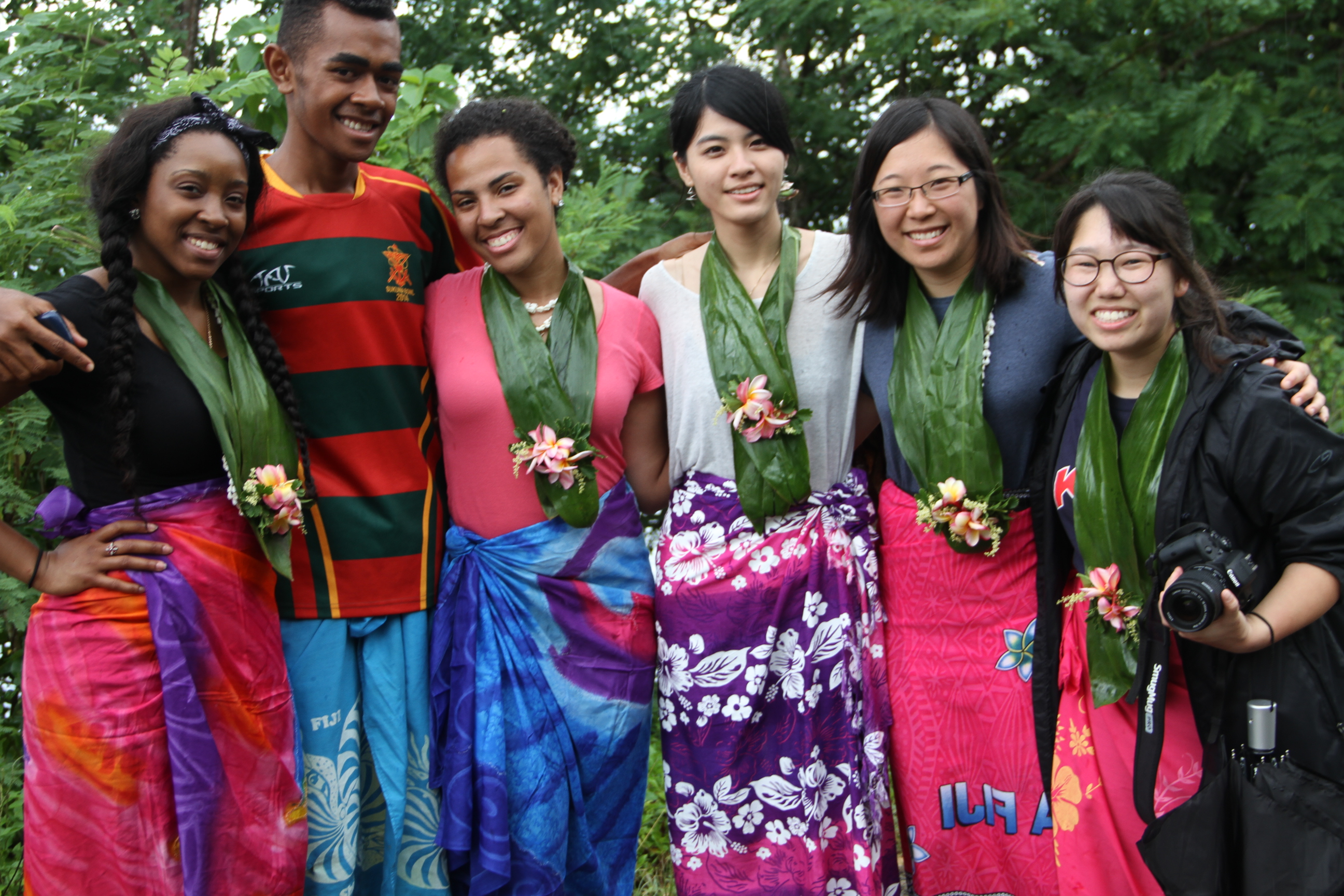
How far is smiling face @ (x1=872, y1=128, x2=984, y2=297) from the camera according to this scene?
8.53ft

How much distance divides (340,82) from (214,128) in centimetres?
44

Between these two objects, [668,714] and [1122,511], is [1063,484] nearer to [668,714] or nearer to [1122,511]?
[1122,511]

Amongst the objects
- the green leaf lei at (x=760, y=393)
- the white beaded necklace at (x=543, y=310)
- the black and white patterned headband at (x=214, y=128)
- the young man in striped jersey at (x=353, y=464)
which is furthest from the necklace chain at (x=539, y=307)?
the black and white patterned headband at (x=214, y=128)

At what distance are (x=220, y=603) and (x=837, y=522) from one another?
1472 mm

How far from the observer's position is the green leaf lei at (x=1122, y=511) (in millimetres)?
2207

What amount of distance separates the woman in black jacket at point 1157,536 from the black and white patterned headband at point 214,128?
1822 millimetres

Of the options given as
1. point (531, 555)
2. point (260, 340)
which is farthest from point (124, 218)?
point (531, 555)

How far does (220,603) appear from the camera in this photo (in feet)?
7.47

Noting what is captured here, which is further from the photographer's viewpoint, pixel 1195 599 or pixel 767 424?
pixel 767 424

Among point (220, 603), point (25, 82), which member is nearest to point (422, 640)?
point (220, 603)

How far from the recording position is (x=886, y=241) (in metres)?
2.73

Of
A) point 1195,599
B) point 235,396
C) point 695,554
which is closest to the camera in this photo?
point 1195,599

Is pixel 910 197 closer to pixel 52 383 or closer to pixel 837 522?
pixel 837 522

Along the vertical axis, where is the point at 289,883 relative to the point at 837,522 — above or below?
below
